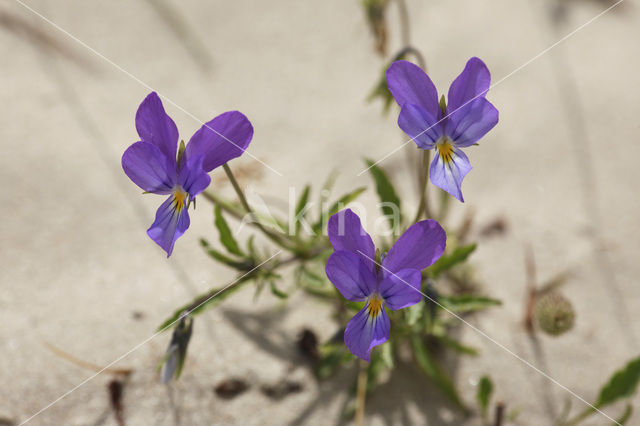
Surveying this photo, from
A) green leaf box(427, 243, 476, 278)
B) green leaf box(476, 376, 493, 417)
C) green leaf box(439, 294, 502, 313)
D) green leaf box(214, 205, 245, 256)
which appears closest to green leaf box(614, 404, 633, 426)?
green leaf box(476, 376, 493, 417)

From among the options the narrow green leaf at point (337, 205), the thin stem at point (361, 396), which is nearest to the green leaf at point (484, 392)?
the thin stem at point (361, 396)

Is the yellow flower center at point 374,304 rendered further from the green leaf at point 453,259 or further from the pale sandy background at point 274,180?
the pale sandy background at point 274,180

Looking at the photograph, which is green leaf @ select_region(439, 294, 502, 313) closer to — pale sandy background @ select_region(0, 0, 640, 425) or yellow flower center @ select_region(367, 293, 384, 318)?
pale sandy background @ select_region(0, 0, 640, 425)

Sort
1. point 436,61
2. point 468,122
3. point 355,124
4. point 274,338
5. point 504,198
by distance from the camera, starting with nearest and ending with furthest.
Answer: point 468,122 → point 274,338 → point 504,198 → point 355,124 → point 436,61

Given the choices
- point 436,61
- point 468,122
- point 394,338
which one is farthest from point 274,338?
point 436,61

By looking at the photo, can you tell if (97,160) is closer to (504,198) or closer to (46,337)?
(46,337)

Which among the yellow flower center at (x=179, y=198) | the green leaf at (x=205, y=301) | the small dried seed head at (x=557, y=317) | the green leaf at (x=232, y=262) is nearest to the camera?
the yellow flower center at (x=179, y=198)

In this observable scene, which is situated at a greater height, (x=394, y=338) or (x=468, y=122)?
(x=468, y=122)
